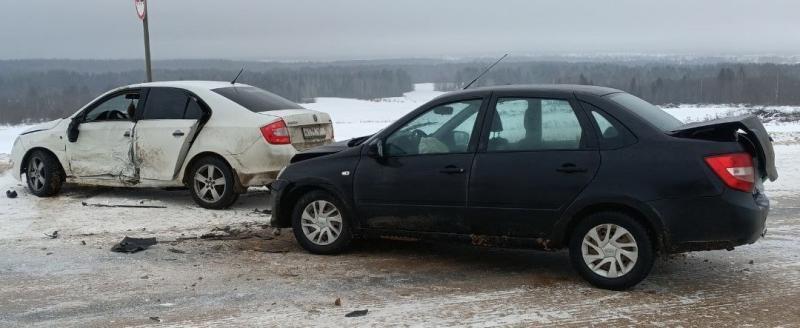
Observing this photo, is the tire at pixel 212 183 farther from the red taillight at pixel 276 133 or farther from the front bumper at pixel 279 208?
the front bumper at pixel 279 208

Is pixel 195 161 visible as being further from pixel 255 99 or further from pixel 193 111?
pixel 255 99

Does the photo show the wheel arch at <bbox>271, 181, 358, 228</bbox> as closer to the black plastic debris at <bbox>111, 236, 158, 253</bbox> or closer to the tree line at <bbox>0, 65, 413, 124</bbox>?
the black plastic debris at <bbox>111, 236, 158, 253</bbox>

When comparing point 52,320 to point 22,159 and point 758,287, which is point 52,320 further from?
point 22,159

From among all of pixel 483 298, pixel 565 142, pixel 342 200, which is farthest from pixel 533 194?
pixel 342 200

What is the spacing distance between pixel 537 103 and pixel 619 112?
0.62 m

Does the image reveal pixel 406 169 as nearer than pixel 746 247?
Yes

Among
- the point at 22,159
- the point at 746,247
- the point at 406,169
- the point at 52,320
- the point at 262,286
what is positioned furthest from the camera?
the point at 22,159

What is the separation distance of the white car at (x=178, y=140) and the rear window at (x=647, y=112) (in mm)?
4086

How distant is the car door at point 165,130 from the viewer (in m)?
8.76

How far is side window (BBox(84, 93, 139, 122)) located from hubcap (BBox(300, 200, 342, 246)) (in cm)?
379

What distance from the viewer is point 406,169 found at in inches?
237

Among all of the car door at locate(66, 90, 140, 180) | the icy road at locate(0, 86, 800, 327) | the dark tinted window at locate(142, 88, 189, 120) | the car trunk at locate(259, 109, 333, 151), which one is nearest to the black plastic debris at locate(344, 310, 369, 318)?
the icy road at locate(0, 86, 800, 327)

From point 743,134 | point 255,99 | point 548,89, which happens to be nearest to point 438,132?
point 548,89

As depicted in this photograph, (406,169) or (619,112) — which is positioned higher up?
(619,112)
